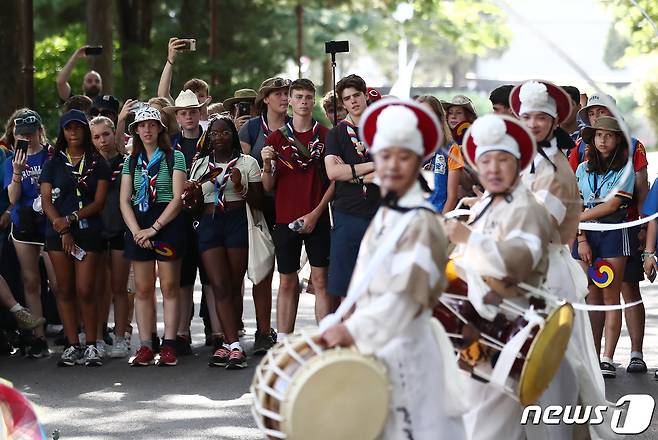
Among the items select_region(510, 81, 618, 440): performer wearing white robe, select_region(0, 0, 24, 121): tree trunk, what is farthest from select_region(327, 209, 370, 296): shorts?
select_region(0, 0, 24, 121): tree trunk

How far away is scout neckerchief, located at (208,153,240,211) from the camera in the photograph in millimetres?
10656

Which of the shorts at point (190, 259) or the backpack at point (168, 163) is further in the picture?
the shorts at point (190, 259)

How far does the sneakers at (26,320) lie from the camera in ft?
36.1

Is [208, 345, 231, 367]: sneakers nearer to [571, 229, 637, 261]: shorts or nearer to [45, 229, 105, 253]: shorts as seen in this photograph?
[45, 229, 105, 253]: shorts

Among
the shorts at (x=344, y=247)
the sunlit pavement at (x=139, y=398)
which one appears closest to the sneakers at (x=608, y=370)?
the shorts at (x=344, y=247)

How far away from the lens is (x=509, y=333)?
651 centimetres

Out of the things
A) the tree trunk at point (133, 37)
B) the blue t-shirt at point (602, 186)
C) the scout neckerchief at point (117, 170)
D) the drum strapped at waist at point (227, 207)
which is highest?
the tree trunk at point (133, 37)

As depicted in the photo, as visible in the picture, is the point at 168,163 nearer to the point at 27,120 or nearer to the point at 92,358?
the point at 27,120

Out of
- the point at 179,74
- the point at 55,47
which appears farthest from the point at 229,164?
the point at 179,74

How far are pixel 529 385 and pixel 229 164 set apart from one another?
4.81 metres

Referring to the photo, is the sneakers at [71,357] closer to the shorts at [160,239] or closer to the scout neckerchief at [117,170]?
the shorts at [160,239]

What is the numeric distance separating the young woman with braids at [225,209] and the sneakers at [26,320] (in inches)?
58.9

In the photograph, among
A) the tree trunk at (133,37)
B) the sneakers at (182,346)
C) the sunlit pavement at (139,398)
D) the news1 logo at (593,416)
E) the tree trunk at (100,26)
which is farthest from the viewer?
the tree trunk at (133,37)

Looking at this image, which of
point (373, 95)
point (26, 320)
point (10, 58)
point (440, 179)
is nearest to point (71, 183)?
point (26, 320)
